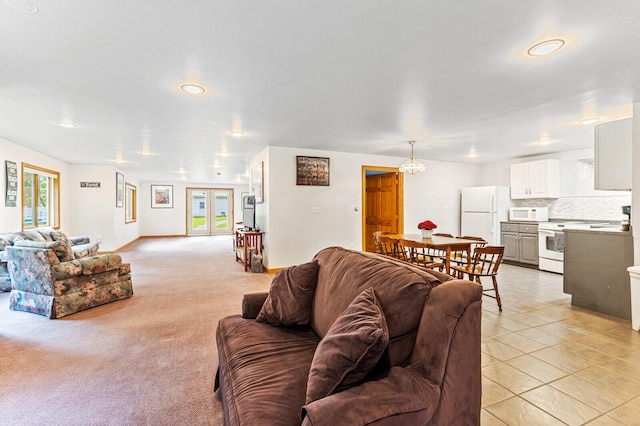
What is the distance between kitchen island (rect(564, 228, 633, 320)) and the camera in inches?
132

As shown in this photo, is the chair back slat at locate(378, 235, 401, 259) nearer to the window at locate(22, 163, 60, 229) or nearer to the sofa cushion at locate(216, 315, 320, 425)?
the sofa cushion at locate(216, 315, 320, 425)

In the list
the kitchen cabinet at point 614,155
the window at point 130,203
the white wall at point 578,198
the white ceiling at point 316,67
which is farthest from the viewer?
the window at point 130,203

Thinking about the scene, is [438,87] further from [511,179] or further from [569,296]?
[511,179]

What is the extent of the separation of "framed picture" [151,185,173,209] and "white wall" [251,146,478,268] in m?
6.81

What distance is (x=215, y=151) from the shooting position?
236 inches

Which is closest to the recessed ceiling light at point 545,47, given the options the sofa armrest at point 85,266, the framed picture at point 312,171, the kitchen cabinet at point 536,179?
the framed picture at point 312,171

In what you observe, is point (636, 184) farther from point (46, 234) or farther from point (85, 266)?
point (46, 234)

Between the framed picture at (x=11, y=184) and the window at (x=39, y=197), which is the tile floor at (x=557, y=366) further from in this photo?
the window at (x=39, y=197)

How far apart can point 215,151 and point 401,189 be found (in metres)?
3.75

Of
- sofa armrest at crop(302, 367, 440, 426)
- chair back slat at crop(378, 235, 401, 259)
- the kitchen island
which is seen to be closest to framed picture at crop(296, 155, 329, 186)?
chair back slat at crop(378, 235, 401, 259)

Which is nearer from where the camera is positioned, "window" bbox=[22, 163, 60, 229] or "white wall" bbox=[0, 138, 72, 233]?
"white wall" bbox=[0, 138, 72, 233]

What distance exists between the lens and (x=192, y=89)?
2.91 m

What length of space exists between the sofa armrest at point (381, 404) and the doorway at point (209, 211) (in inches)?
498

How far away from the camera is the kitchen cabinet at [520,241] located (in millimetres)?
5980
